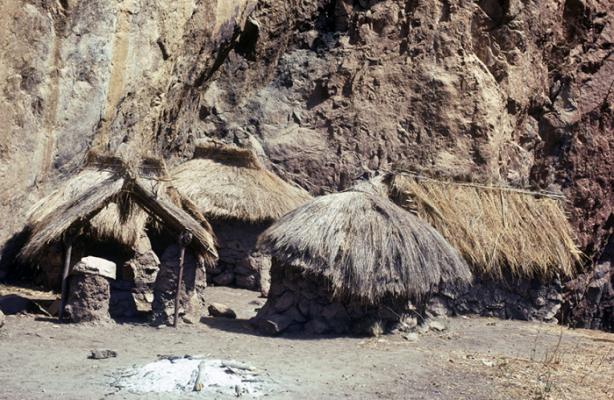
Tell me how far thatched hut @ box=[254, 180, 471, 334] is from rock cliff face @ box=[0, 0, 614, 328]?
4085 millimetres

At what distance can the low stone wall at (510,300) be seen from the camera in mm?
13609

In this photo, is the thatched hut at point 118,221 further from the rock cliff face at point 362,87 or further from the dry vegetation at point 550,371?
the dry vegetation at point 550,371

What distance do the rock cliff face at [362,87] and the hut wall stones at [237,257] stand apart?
7.14ft

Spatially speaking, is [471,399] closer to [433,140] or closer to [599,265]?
[433,140]

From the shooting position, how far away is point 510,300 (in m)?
13.9

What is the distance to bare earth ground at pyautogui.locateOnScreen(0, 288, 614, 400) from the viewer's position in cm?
749

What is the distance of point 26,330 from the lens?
9.48m

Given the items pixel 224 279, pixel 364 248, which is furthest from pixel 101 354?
pixel 224 279

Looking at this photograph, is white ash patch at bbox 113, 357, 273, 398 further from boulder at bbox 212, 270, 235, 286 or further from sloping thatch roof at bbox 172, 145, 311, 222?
sloping thatch roof at bbox 172, 145, 311, 222

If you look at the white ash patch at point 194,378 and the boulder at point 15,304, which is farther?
the boulder at point 15,304

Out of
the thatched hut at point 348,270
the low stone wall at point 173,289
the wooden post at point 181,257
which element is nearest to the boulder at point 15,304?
the low stone wall at point 173,289

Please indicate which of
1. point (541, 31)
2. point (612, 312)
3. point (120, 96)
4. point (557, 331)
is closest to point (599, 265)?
point (612, 312)

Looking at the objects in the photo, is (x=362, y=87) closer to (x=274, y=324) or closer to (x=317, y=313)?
(x=317, y=313)

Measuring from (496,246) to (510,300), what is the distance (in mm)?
940
